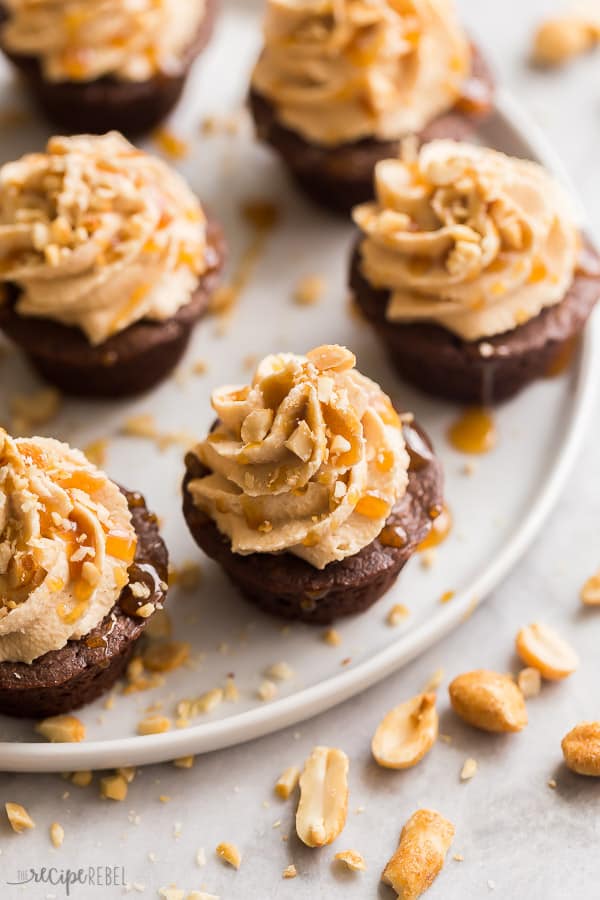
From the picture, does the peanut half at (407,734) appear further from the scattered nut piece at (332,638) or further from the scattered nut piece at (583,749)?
the scattered nut piece at (583,749)

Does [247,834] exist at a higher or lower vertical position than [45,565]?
lower

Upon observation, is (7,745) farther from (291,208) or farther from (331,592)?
(291,208)

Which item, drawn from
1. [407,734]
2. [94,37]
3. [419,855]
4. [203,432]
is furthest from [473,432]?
[94,37]

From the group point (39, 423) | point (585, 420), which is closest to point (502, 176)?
point (585, 420)

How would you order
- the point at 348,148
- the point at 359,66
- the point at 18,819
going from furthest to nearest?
1. the point at 348,148
2. the point at 359,66
3. the point at 18,819

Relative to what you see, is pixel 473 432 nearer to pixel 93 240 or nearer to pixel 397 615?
pixel 397 615

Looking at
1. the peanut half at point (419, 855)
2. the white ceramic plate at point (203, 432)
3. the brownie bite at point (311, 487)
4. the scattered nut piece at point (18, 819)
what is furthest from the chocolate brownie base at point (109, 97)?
the peanut half at point (419, 855)

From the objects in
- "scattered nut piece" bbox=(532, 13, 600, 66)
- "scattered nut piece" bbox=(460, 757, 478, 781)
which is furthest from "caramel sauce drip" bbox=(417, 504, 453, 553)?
"scattered nut piece" bbox=(532, 13, 600, 66)

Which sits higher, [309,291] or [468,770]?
[309,291]
